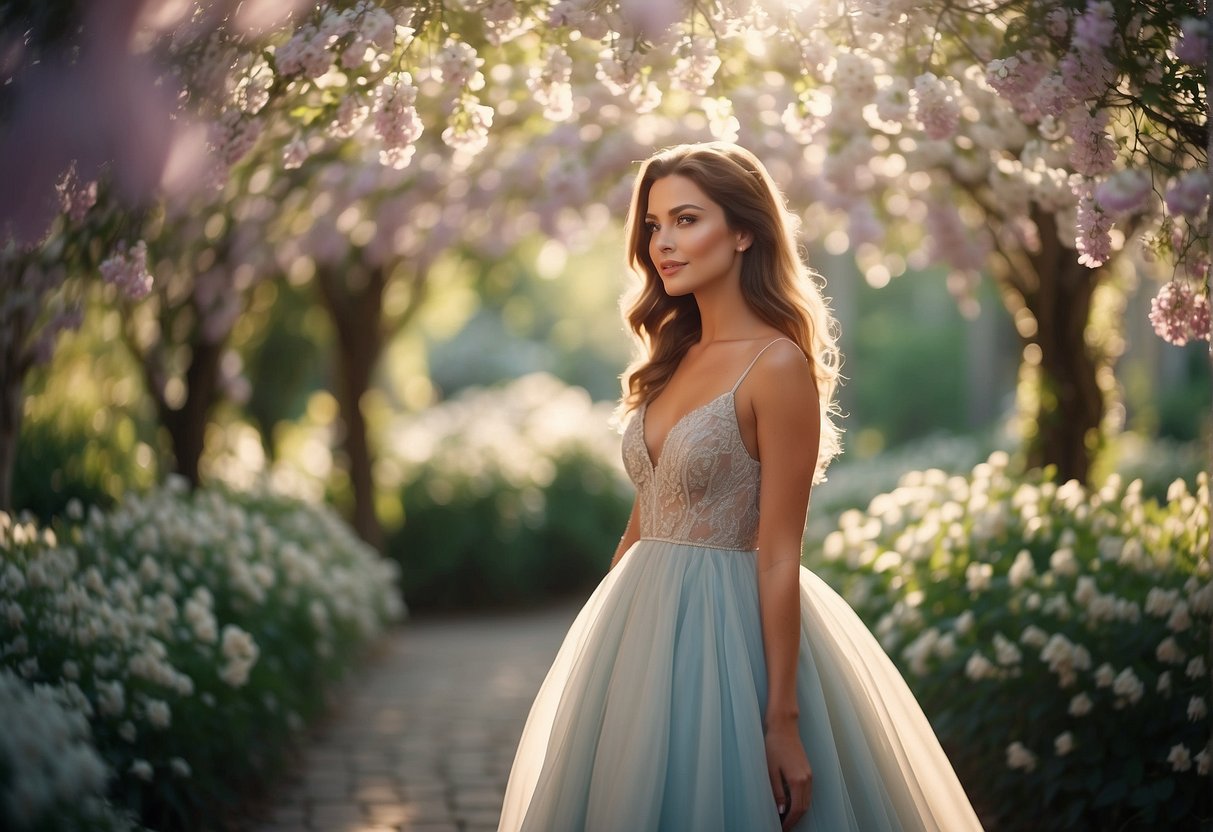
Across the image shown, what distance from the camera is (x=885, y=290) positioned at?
30750 millimetres

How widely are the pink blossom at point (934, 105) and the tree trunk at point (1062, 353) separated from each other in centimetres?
231

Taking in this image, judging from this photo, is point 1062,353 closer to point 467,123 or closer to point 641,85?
point 641,85

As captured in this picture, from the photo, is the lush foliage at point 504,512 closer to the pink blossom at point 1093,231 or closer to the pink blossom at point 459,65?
the pink blossom at point 459,65

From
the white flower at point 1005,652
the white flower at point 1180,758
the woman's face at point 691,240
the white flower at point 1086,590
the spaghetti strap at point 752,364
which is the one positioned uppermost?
the woman's face at point 691,240

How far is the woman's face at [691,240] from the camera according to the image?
2.77 meters

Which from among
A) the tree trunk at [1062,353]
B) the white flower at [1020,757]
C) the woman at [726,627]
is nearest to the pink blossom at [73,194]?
the woman at [726,627]

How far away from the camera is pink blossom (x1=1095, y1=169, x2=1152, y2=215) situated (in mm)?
2742

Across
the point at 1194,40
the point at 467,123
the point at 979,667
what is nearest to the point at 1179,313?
the point at 1194,40

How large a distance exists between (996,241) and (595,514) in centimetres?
609

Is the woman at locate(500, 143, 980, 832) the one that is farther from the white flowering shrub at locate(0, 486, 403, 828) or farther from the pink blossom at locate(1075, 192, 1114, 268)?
the white flowering shrub at locate(0, 486, 403, 828)

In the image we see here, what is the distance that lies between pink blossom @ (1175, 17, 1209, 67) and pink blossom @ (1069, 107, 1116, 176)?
34cm

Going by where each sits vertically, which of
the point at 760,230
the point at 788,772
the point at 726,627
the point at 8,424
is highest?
the point at 760,230

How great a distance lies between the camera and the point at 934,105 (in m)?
3.33

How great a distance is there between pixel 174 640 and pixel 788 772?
2.65m
